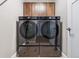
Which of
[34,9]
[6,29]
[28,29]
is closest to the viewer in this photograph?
[6,29]

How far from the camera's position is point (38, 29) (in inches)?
127

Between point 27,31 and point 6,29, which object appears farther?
point 27,31

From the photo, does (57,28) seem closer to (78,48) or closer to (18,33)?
(18,33)

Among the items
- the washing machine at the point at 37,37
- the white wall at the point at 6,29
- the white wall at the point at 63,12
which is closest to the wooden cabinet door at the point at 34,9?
the white wall at the point at 63,12

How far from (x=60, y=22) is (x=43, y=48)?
71 cm

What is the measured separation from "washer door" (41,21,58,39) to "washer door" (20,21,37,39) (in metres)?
0.21

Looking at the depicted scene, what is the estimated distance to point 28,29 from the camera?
3.27 metres

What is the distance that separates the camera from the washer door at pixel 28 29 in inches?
127

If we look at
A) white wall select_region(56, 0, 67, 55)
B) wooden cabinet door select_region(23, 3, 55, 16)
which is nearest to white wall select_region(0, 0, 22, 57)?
wooden cabinet door select_region(23, 3, 55, 16)

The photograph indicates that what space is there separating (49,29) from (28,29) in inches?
19.2

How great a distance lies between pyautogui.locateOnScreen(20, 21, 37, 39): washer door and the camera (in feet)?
10.6

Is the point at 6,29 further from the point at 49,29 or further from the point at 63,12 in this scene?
the point at 63,12

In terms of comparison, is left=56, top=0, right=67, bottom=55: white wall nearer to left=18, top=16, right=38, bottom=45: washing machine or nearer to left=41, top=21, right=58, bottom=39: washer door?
left=41, top=21, right=58, bottom=39: washer door

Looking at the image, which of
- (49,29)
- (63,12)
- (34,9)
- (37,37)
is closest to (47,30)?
(49,29)
